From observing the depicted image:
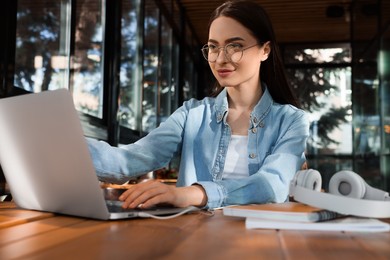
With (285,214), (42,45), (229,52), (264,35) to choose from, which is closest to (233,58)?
(229,52)

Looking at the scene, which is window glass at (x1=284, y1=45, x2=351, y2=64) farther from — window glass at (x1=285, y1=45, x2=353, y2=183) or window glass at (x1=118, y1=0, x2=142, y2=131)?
window glass at (x1=118, y1=0, x2=142, y2=131)

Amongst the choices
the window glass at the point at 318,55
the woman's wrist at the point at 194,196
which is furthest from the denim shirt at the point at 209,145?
the window glass at the point at 318,55

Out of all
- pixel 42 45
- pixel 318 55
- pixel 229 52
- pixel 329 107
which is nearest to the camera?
pixel 229 52

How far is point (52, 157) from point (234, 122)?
869 mm

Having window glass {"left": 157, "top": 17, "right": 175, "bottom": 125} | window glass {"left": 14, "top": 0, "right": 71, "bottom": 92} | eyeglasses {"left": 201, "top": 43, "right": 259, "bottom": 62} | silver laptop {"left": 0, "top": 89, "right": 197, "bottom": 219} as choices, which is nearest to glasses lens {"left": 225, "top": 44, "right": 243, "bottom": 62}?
eyeglasses {"left": 201, "top": 43, "right": 259, "bottom": 62}

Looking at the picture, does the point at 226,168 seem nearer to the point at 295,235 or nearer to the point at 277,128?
the point at 277,128

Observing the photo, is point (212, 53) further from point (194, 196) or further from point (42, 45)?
point (42, 45)

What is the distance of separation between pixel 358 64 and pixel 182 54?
2794 mm

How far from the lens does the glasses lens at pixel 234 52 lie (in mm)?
1464

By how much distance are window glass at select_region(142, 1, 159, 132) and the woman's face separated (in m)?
3.47

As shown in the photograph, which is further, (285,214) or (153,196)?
(153,196)

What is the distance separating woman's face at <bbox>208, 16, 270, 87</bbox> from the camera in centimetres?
147

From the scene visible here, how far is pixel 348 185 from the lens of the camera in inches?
35.9

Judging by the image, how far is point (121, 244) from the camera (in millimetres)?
638
